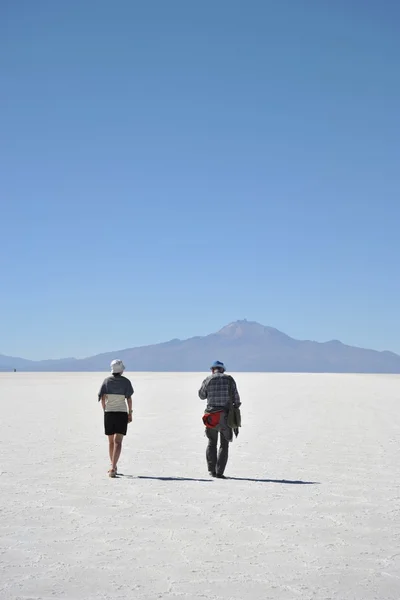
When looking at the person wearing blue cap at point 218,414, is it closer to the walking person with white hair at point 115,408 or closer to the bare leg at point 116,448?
the walking person with white hair at point 115,408

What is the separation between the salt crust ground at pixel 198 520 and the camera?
5.93 metres

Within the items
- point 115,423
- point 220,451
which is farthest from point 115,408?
point 220,451

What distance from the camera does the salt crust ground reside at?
233 inches

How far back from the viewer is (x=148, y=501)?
30.8 feet

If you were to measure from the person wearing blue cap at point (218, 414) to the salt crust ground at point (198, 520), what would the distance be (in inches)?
13.4

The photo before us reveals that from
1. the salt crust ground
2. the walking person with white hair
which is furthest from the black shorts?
the salt crust ground

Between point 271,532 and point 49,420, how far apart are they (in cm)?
1510

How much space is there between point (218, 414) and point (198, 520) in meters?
3.49

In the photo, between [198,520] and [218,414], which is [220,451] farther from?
[198,520]

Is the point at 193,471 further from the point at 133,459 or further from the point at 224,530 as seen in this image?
the point at 224,530

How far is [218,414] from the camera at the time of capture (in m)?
11.6

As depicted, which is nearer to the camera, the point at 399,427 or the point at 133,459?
the point at 133,459

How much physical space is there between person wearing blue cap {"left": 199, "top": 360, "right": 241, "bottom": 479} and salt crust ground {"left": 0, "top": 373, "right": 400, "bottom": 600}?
34cm

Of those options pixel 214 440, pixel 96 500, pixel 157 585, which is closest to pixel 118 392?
pixel 214 440
